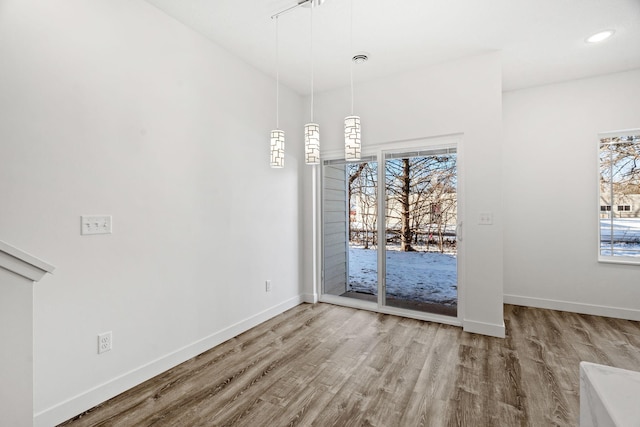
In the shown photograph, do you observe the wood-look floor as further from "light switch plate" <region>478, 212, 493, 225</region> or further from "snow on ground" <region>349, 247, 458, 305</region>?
"light switch plate" <region>478, 212, 493, 225</region>

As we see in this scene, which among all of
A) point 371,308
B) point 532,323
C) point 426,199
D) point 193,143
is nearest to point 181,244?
point 193,143

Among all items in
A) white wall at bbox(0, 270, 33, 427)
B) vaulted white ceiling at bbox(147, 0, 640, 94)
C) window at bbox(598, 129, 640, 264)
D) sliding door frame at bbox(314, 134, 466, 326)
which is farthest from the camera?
window at bbox(598, 129, 640, 264)

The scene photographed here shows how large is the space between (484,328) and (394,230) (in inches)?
54.3

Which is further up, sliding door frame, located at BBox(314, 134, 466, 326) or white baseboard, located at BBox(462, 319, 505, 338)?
sliding door frame, located at BBox(314, 134, 466, 326)

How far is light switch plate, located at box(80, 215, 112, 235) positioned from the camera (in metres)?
1.95

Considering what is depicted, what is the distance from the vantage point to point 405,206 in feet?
12.0

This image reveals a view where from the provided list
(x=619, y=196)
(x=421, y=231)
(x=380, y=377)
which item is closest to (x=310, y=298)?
(x=421, y=231)

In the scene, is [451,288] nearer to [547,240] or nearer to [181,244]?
[547,240]

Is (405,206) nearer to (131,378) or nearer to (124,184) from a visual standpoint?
(124,184)

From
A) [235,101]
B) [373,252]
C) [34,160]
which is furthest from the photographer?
[373,252]

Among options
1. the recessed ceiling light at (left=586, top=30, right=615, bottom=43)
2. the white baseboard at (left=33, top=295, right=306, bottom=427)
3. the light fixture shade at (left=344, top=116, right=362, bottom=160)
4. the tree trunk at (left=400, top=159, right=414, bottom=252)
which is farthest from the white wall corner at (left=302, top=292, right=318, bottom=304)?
the recessed ceiling light at (left=586, top=30, right=615, bottom=43)

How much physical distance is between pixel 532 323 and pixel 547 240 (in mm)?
1142

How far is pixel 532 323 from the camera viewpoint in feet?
11.0

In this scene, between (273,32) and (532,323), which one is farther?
(532,323)
